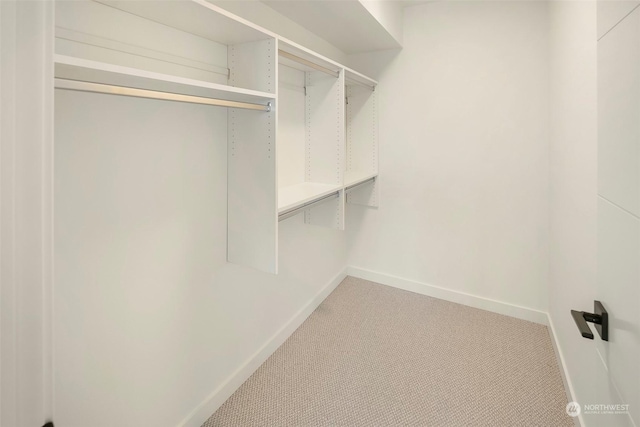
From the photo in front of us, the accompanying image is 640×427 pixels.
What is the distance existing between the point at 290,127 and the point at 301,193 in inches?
20.9

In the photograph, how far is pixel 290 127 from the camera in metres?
2.32

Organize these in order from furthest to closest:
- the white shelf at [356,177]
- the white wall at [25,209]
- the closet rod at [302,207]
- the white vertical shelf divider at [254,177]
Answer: the white shelf at [356,177] → the closet rod at [302,207] → the white vertical shelf divider at [254,177] → the white wall at [25,209]

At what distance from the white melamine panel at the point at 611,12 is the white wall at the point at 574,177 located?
647 millimetres

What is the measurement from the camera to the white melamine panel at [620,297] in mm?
631

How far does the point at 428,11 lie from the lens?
9.21 feet

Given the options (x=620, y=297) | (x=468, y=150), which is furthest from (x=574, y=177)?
(x=620, y=297)

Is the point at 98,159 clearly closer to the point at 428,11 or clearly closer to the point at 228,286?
the point at 228,286

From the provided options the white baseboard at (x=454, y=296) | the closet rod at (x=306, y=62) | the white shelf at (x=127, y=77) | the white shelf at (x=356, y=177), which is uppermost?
the closet rod at (x=306, y=62)

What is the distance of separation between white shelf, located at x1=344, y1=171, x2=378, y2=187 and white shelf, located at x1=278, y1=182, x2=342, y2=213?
24 cm

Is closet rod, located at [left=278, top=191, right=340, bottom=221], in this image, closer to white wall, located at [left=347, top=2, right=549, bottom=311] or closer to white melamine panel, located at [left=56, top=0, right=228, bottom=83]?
white melamine panel, located at [left=56, top=0, right=228, bottom=83]

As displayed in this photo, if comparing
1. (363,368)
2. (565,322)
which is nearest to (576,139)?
(565,322)

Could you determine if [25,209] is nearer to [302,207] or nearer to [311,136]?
[302,207]

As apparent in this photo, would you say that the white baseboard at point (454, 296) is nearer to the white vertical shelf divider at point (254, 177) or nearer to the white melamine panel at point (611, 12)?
the white vertical shelf divider at point (254, 177)

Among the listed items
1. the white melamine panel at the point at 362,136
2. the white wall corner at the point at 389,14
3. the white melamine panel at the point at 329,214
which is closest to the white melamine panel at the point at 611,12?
the white wall corner at the point at 389,14
